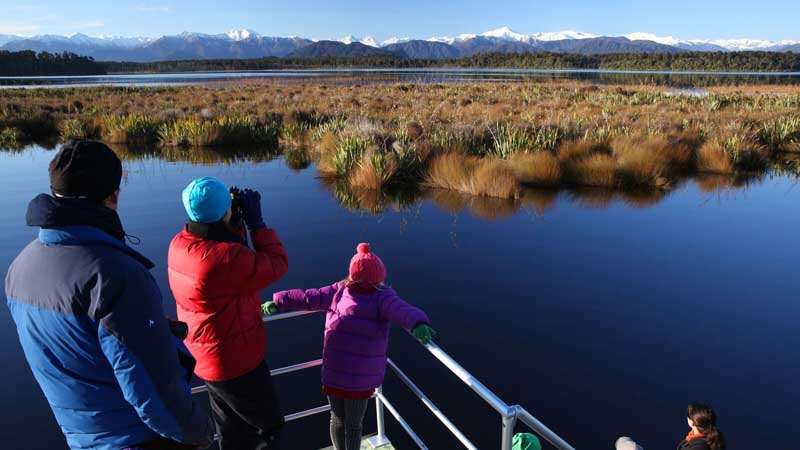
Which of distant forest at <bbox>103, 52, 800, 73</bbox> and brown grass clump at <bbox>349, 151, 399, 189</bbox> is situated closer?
brown grass clump at <bbox>349, 151, 399, 189</bbox>

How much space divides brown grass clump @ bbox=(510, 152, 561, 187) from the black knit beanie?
34.4 ft

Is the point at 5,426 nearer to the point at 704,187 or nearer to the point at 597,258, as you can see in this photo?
the point at 597,258

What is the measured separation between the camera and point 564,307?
5.82 m

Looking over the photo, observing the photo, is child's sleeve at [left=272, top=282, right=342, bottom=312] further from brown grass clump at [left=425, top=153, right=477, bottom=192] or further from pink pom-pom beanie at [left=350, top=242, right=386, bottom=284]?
brown grass clump at [left=425, top=153, right=477, bottom=192]

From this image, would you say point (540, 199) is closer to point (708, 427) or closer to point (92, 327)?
point (708, 427)

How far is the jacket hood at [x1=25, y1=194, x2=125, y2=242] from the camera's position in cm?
142

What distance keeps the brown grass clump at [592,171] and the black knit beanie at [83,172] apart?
37.6ft

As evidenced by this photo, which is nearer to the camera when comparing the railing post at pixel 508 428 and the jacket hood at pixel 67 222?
the jacket hood at pixel 67 222

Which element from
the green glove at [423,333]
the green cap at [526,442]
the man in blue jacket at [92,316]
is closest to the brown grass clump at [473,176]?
the green cap at [526,442]

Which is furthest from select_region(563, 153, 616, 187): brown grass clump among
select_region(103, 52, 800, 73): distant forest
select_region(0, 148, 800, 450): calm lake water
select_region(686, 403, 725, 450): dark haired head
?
select_region(103, 52, 800, 73): distant forest

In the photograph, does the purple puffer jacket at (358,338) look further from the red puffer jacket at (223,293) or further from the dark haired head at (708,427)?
the dark haired head at (708,427)

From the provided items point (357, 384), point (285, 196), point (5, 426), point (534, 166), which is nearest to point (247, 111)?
point (285, 196)

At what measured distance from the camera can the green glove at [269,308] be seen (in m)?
2.66

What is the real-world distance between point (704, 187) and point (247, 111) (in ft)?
60.3
